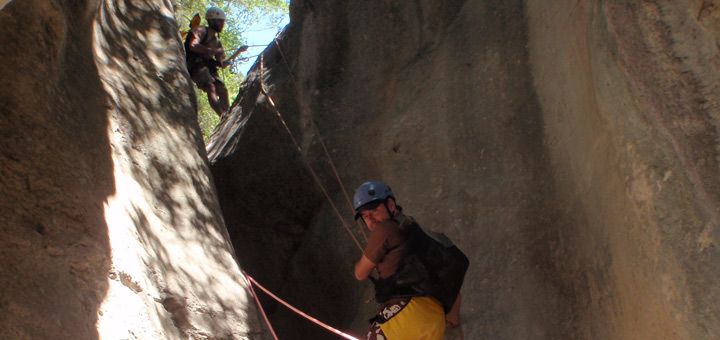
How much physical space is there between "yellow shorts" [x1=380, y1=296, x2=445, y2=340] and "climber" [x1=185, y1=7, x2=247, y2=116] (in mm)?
6117

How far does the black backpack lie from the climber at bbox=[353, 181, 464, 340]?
12 mm

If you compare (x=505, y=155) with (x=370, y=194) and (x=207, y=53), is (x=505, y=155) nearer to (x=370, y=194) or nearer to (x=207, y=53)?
(x=370, y=194)

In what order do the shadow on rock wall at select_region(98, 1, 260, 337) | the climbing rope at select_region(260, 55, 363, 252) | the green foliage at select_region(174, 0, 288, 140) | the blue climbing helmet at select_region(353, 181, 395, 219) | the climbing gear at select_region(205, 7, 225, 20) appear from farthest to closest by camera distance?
the green foliage at select_region(174, 0, 288, 140), the climbing gear at select_region(205, 7, 225, 20), the climbing rope at select_region(260, 55, 363, 252), the blue climbing helmet at select_region(353, 181, 395, 219), the shadow on rock wall at select_region(98, 1, 260, 337)

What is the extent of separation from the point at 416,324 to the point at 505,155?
205cm

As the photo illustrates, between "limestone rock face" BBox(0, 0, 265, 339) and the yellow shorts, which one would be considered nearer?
"limestone rock face" BBox(0, 0, 265, 339)

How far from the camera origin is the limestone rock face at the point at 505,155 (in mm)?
4113

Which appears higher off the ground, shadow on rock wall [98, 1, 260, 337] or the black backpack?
shadow on rock wall [98, 1, 260, 337]

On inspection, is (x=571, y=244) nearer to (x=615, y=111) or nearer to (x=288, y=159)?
(x=615, y=111)

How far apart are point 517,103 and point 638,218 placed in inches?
92.0

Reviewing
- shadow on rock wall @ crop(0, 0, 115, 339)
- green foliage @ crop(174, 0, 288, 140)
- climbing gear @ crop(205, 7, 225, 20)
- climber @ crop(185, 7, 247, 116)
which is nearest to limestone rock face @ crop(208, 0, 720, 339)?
climber @ crop(185, 7, 247, 116)

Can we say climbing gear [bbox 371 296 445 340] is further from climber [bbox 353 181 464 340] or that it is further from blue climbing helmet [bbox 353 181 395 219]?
blue climbing helmet [bbox 353 181 395 219]

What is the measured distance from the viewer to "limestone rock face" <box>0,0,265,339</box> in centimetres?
393

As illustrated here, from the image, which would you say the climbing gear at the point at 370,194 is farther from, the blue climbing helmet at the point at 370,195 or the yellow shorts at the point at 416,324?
the yellow shorts at the point at 416,324

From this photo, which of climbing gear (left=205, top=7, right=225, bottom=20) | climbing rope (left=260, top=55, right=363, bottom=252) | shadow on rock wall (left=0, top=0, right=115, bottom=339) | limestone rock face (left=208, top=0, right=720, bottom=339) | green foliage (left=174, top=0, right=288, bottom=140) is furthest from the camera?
green foliage (left=174, top=0, right=288, bottom=140)
